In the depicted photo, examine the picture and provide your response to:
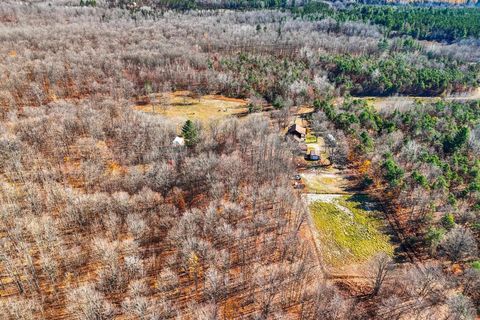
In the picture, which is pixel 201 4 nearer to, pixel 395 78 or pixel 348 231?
pixel 395 78

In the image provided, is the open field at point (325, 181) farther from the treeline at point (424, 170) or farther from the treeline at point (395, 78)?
the treeline at point (395, 78)

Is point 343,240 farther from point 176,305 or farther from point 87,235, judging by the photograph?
point 87,235

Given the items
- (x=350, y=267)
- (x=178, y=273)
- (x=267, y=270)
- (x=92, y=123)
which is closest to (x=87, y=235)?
(x=178, y=273)

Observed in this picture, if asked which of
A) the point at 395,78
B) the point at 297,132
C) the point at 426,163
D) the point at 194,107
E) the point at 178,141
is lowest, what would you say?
the point at 426,163

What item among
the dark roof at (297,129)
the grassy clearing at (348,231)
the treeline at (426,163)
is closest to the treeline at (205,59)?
the dark roof at (297,129)

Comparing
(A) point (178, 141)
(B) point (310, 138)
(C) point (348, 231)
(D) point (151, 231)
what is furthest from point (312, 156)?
(D) point (151, 231)

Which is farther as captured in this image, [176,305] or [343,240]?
[343,240]

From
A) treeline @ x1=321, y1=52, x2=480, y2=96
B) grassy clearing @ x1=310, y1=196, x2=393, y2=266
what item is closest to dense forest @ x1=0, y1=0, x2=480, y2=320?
treeline @ x1=321, y1=52, x2=480, y2=96
